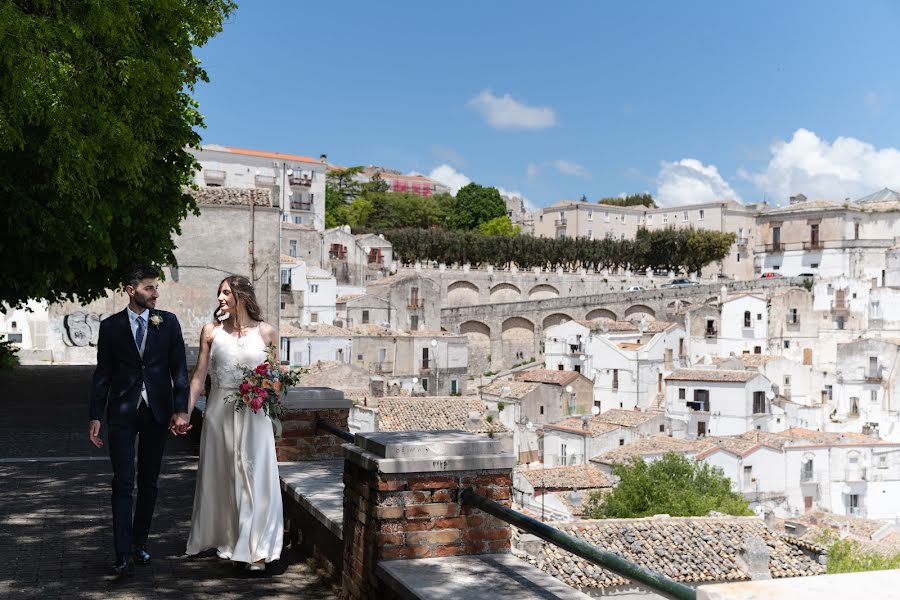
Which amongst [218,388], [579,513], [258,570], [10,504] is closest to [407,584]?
[258,570]

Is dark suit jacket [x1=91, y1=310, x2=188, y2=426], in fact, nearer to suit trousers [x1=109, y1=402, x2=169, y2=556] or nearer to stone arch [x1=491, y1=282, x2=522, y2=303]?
suit trousers [x1=109, y1=402, x2=169, y2=556]

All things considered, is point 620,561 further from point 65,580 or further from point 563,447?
point 563,447

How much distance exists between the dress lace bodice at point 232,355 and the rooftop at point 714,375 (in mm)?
40664

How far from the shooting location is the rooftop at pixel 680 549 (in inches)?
681

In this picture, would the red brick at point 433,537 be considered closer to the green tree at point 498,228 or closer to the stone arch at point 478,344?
the stone arch at point 478,344

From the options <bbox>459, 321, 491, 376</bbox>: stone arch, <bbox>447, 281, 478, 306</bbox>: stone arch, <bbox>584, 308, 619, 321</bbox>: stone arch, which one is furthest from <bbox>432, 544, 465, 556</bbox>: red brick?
<bbox>584, 308, 619, 321</bbox>: stone arch

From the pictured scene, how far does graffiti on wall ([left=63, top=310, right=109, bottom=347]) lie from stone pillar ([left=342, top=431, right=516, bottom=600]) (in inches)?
822

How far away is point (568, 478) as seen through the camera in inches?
1197

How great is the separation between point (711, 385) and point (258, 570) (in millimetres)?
41540

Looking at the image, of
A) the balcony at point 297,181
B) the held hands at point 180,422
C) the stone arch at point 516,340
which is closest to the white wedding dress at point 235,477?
the held hands at point 180,422

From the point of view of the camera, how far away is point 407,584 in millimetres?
3576

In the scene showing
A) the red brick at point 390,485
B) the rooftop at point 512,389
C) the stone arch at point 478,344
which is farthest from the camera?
the stone arch at point 478,344

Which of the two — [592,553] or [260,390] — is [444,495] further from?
[260,390]

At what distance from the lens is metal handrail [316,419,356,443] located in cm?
588
